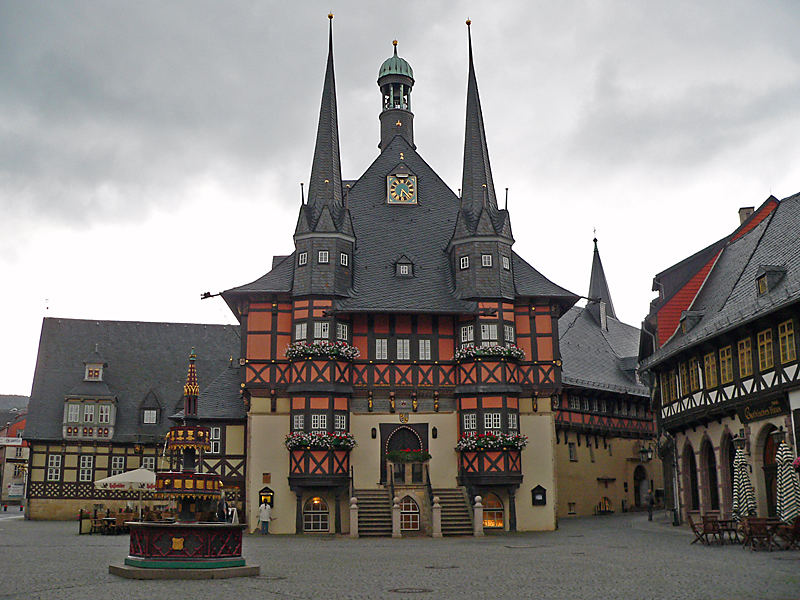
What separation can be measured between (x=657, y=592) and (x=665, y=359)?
68.9ft

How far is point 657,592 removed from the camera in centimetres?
1580

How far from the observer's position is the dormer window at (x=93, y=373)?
57.3 metres

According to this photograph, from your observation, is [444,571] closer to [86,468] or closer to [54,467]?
[86,468]

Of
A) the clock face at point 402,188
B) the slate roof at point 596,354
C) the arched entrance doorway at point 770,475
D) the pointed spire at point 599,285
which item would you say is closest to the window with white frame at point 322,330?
the clock face at point 402,188

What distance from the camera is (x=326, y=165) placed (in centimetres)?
4212

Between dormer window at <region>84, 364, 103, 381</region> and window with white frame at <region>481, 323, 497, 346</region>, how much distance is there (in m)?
28.9

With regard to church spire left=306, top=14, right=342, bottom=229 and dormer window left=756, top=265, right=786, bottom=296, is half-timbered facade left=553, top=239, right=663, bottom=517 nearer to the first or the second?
church spire left=306, top=14, right=342, bottom=229

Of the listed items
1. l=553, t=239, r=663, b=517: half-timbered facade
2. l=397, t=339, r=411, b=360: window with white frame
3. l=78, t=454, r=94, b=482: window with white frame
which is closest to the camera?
l=397, t=339, r=411, b=360: window with white frame

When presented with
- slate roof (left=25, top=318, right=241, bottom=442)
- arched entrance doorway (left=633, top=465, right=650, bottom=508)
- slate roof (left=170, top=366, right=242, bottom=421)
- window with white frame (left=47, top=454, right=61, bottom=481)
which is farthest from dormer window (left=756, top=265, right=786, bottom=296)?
window with white frame (left=47, top=454, right=61, bottom=481)

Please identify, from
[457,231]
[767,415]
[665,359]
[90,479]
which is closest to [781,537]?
[767,415]

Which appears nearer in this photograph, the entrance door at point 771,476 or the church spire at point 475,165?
the entrance door at point 771,476

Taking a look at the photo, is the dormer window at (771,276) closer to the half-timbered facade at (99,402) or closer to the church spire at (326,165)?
the church spire at (326,165)

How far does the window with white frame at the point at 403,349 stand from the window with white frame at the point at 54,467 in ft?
83.7

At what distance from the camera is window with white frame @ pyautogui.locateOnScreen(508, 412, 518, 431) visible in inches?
1506
